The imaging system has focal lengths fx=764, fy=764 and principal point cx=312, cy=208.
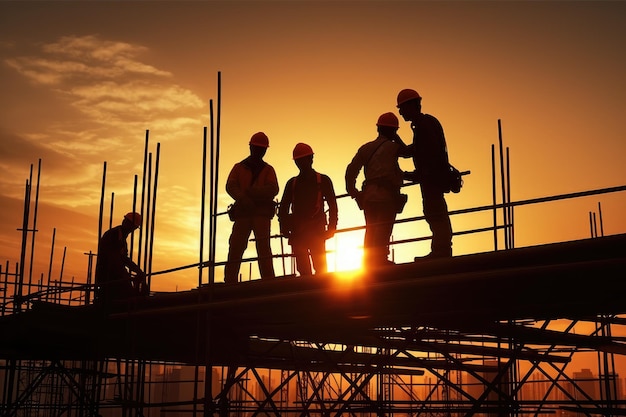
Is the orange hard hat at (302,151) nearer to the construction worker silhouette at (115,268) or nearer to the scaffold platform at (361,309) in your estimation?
the scaffold platform at (361,309)

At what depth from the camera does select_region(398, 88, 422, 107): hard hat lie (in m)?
9.66

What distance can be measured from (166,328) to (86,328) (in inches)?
54.5

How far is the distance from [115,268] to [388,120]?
5954 mm

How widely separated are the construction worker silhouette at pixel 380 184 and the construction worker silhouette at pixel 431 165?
0.31m

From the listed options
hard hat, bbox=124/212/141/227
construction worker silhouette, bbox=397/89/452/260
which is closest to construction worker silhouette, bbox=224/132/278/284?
construction worker silhouette, bbox=397/89/452/260

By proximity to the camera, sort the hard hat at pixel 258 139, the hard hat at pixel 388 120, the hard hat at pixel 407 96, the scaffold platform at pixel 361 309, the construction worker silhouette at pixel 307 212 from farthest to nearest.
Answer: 1. the hard hat at pixel 258 139
2. the construction worker silhouette at pixel 307 212
3. the hard hat at pixel 388 120
4. the hard hat at pixel 407 96
5. the scaffold platform at pixel 361 309

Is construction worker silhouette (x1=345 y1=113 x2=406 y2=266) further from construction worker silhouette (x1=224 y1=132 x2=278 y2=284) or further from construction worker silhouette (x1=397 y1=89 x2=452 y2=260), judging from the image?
construction worker silhouette (x1=224 y1=132 x2=278 y2=284)

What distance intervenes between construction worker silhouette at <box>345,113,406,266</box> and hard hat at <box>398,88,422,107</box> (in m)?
0.59

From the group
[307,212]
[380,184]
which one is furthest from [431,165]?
[307,212]

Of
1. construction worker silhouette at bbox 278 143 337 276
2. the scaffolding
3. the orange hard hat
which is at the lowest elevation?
the scaffolding

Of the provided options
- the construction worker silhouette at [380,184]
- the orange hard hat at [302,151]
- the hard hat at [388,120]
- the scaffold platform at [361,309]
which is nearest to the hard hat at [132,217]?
the scaffold platform at [361,309]

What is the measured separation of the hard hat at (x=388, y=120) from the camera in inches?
403

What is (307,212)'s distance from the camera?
1127 centimetres

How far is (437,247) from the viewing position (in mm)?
9141
